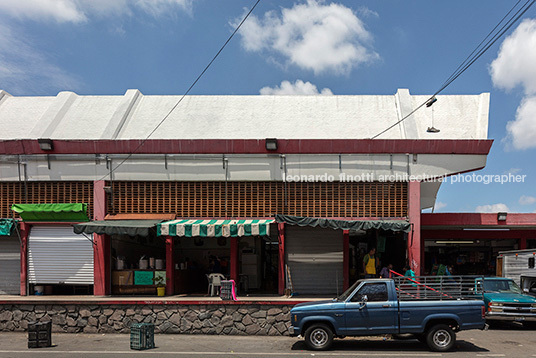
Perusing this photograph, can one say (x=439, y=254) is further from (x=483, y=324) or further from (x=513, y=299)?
(x=483, y=324)

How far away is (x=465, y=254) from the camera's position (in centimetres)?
2614

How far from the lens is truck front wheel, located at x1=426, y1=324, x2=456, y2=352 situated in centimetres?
1244

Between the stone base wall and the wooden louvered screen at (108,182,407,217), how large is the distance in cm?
393

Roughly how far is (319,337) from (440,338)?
2.87 metres

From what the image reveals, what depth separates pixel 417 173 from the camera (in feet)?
60.4

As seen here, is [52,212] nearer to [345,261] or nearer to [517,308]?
[345,261]

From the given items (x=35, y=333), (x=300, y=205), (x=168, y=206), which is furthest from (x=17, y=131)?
(x=300, y=205)

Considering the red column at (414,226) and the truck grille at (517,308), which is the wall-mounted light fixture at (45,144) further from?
the truck grille at (517,308)

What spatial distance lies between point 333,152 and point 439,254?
35.1 feet

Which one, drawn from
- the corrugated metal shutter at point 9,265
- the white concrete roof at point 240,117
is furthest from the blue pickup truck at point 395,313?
the corrugated metal shutter at point 9,265

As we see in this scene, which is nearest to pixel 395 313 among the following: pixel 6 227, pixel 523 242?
pixel 6 227

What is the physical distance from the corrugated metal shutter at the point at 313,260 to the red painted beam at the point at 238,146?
2.99 m

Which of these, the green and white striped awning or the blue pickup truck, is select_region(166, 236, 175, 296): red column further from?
the blue pickup truck

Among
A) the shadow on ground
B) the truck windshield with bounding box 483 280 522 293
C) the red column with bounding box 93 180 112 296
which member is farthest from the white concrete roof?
the shadow on ground
